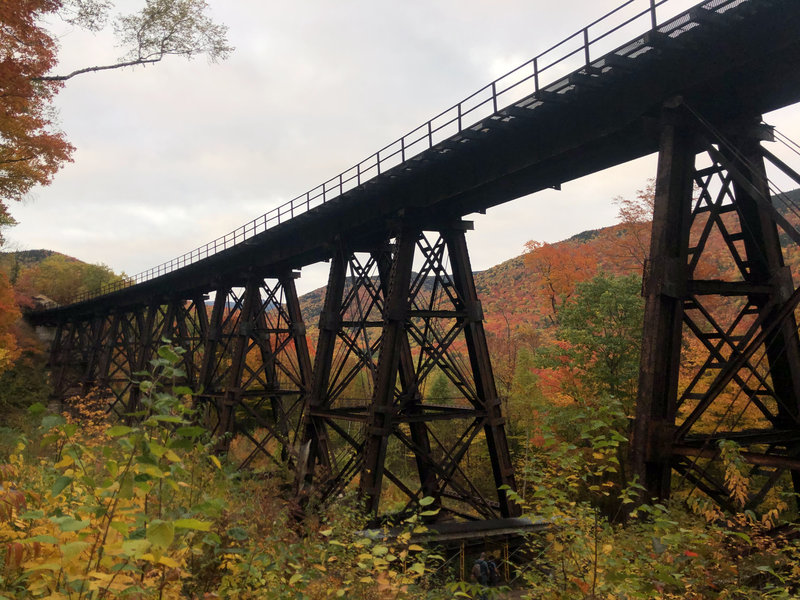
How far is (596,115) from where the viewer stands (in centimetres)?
800

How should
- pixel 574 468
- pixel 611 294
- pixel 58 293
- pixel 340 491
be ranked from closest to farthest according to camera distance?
pixel 574 468
pixel 340 491
pixel 611 294
pixel 58 293

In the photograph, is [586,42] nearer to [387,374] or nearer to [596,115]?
[596,115]

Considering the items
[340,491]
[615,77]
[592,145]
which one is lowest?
[340,491]

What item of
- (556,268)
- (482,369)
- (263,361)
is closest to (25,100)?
(263,361)

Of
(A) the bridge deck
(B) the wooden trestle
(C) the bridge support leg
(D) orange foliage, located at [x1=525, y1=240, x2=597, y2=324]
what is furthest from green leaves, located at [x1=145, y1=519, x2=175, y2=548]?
(D) orange foliage, located at [x1=525, y1=240, x2=597, y2=324]

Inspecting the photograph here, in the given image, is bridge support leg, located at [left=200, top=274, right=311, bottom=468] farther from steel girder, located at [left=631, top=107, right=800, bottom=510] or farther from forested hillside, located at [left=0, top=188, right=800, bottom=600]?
steel girder, located at [left=631, top=107, right=800, bottom=510]

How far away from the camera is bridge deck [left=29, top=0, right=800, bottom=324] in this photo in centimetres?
625

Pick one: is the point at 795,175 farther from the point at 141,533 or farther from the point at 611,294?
the point at 611,294

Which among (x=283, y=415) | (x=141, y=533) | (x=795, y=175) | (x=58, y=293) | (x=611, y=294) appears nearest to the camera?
(x=141, y=533)

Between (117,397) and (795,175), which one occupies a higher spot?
(795,175)

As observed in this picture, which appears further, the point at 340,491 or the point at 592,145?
the point at 340,491

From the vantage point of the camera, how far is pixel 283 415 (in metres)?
15.2

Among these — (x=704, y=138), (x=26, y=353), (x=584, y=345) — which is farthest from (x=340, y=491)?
(x=26, y=353)

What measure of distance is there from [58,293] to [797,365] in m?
55.3
